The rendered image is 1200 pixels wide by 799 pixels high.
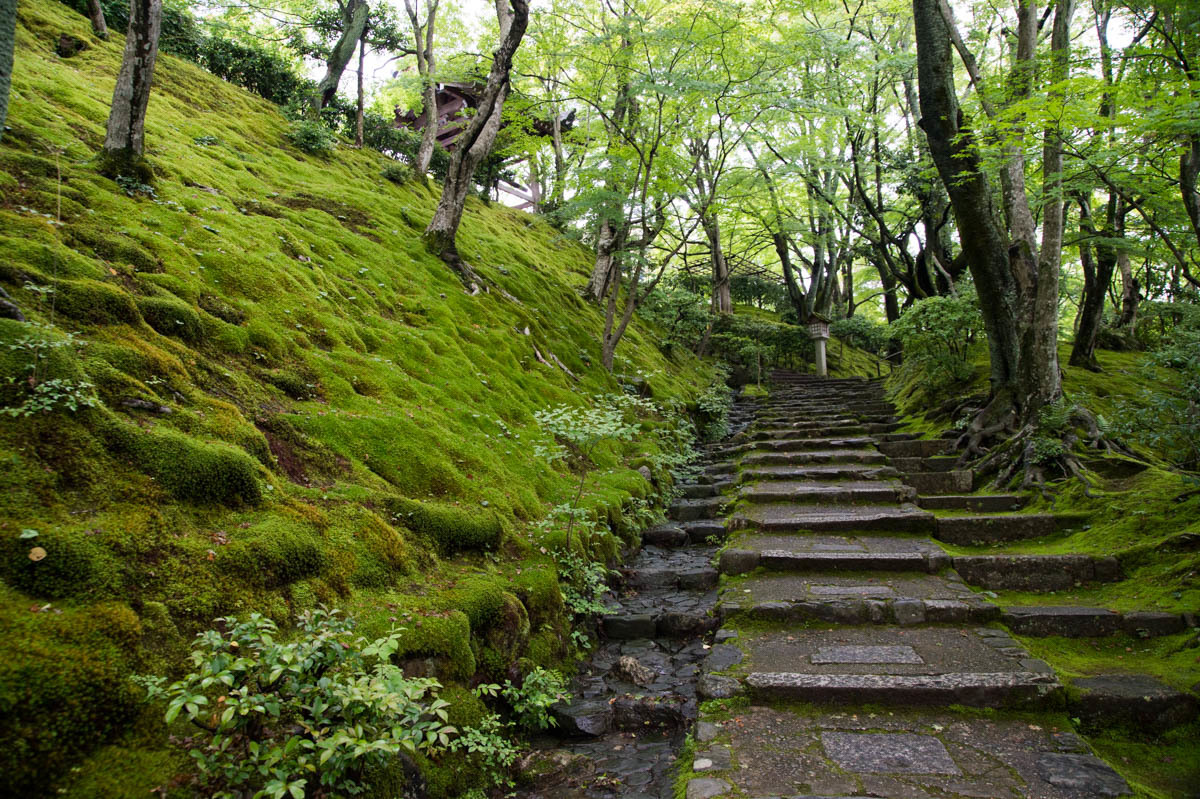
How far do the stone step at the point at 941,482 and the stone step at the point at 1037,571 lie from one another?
7.54ft

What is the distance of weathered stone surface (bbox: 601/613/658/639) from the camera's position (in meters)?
5.24

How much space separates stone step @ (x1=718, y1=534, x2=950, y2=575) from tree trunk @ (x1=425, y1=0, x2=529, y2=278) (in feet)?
20.6

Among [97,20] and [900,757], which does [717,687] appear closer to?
[900,757]

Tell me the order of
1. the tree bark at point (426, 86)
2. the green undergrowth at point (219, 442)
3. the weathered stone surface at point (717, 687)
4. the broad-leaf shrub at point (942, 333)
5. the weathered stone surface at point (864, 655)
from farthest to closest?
the tree bark at point (426, 86)
the broad-leaf shrub at point (942, 333)
the weathered stone surface at point (864, 655)
the weathered stone surface at point (717, 687)
the green undergrowth at point (219, 442)

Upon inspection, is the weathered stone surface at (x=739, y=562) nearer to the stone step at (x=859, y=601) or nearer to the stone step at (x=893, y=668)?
the stone step at (x=859, y=601)

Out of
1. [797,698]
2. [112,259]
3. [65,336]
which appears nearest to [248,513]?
[65,336]

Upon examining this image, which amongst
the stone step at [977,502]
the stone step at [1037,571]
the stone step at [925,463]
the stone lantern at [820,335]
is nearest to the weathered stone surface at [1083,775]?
the stone step at [1037,571]

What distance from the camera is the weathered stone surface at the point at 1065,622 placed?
441cm

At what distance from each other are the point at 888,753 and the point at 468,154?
9.33 meters

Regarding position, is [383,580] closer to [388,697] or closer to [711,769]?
[388,697]

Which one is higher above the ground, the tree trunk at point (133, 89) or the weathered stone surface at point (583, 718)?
the tree trunk at point (133, 89)

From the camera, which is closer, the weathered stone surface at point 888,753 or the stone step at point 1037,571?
the weathered stone surface at point 888,753

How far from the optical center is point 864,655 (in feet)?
14.0

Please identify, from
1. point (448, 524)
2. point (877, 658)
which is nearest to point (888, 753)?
point (877, 658)
